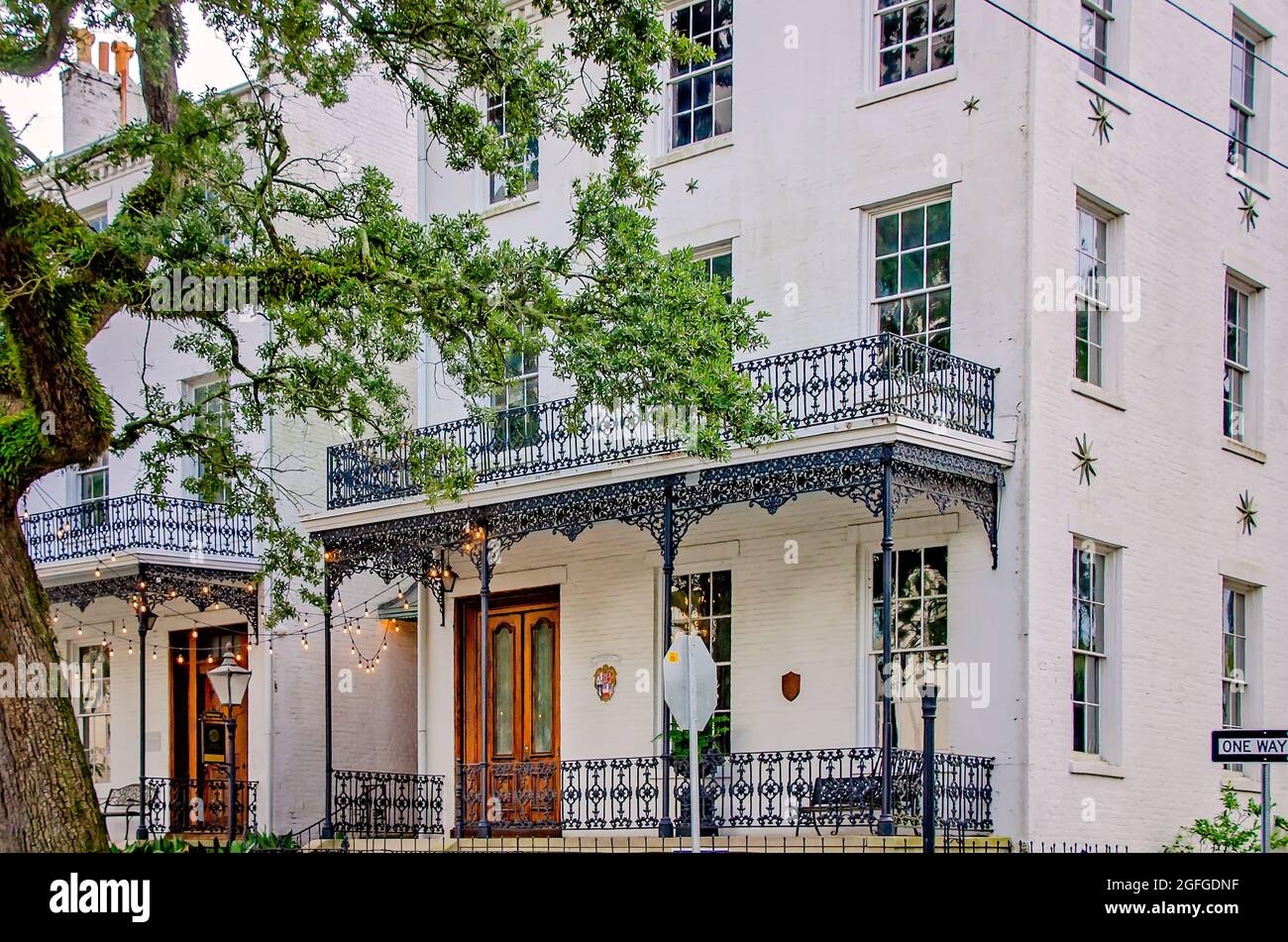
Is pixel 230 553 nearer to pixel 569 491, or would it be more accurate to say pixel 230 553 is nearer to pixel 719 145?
pixel 569 491

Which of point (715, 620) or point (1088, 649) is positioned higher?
point (715, 620)

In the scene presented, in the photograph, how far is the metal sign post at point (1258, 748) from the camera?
42.0 ft

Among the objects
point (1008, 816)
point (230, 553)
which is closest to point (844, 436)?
point (1008, 816)

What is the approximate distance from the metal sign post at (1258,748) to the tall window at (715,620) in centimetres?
776

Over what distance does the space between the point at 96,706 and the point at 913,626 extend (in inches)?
651

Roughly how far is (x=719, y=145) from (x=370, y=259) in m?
7.33

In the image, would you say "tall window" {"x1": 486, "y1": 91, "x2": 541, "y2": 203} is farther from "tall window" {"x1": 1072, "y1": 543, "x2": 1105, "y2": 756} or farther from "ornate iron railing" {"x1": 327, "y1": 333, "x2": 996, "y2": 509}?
"tall window" {"x1": 1072, "y1": 543, "x2": 1105, "y2": 756}

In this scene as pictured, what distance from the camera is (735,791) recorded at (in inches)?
757

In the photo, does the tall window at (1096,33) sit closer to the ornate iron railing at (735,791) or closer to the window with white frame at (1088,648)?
the window with white frame at (1088,648)

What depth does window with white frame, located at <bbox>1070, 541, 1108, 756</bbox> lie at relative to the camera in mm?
18906

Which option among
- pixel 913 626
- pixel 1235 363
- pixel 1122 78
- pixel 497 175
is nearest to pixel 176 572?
pixel 497 175

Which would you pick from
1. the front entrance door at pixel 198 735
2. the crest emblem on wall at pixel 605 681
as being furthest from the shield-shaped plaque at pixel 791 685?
the front entrance door at pixel 198 735

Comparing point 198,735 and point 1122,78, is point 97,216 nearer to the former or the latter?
point 198,735

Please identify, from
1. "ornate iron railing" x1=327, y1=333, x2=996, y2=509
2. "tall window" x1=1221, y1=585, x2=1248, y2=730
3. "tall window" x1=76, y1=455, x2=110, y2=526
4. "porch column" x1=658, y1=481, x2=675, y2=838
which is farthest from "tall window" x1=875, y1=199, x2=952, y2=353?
"tall window" x1=76, y1=455, x2=110, y2=526
